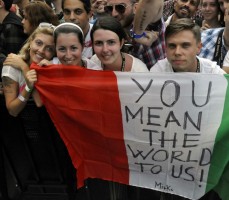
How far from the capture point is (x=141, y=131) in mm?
3309

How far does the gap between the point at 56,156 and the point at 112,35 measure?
1126 millimetres

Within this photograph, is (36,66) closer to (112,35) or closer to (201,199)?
(112,35)

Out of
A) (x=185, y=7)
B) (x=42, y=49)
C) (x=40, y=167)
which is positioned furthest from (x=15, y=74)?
(x=185, y=7)

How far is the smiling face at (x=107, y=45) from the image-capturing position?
3.53 metres

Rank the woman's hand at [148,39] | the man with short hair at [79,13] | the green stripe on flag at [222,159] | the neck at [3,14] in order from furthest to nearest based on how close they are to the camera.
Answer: the neck at [3,14] < the man with short hair at [79,13] < the woman's hand at [148,39] < the green stripe on flag at [222,159]

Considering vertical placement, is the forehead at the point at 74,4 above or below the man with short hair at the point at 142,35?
above

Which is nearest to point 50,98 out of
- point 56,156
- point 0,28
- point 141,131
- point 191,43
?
point 56,156

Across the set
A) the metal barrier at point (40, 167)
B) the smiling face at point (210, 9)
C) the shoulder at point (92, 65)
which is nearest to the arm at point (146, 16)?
the shoulder at point (92, 65)

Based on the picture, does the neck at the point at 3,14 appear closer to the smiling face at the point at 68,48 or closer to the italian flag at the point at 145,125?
the smiling face at the point at 68,48

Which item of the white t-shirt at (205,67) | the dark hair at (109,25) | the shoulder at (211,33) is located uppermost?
the dark hair at (109,25)

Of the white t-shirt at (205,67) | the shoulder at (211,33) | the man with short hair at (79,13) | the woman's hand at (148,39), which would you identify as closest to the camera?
the white t-shirt at (205,67)

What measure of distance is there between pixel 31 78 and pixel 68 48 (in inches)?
17.0

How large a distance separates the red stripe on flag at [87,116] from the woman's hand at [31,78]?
37 mm

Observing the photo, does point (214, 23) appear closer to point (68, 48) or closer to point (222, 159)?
point (68, 48)
